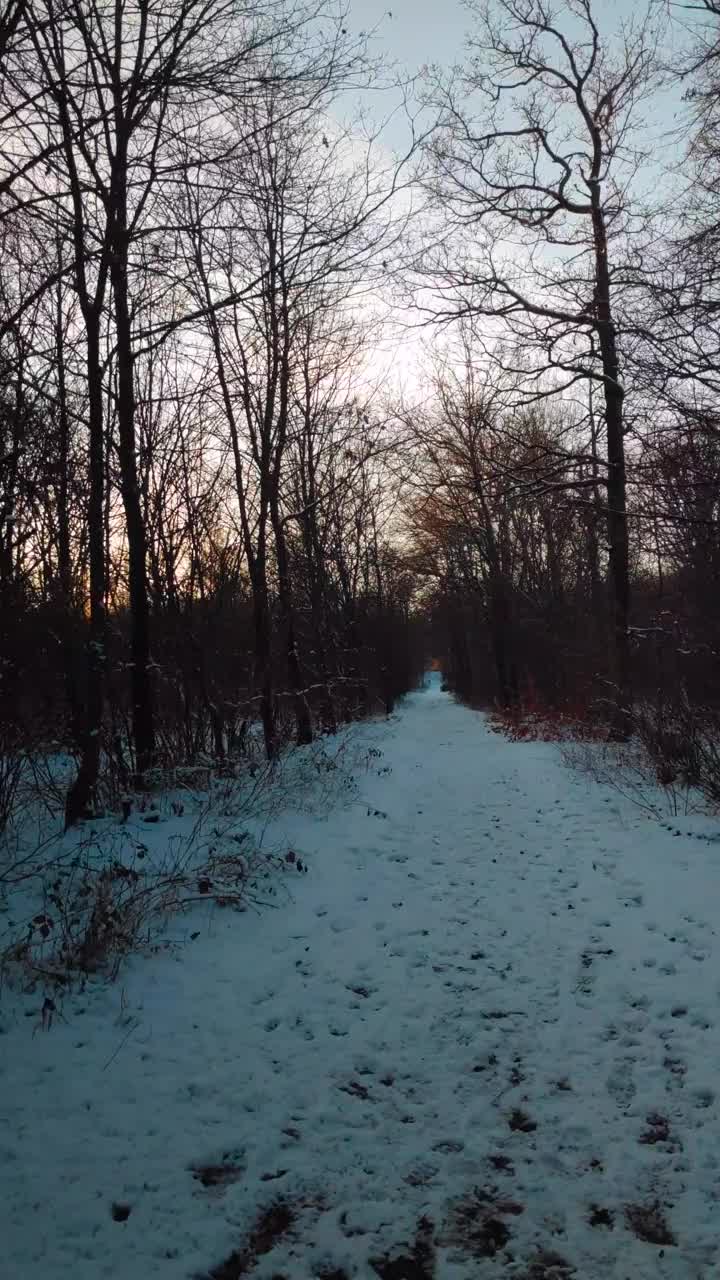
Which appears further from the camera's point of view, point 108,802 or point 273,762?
point 273,762

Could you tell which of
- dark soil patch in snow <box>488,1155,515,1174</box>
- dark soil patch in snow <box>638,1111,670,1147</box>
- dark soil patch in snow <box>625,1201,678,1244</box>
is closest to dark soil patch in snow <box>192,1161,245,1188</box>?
dark soil patch in snow <box>488,1155,515,1174</box>

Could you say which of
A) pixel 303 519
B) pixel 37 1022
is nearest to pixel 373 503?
pixel 303 519

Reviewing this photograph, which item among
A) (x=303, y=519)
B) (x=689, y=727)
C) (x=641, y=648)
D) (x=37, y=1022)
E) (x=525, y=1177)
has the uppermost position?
(x=303, y=519)

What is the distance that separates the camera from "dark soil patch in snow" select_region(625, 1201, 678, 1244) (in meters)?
2.65

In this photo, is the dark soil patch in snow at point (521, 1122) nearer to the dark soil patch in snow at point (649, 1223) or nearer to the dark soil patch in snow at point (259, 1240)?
the dark soil patch in snow at point (649, 1223)

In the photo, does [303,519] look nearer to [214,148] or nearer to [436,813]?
[436,813]

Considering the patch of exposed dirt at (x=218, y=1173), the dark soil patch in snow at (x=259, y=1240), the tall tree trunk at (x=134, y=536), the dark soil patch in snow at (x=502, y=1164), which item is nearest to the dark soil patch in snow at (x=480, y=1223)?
the dark soil patch in snow at (x=502, y=1164)

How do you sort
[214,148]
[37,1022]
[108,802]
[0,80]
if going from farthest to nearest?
[108,802], [214,148], [0,80], [37,1022]

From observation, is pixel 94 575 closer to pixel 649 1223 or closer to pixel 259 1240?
pixel 259 1240

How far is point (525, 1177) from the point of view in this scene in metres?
3.01

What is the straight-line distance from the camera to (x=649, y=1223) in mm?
2725

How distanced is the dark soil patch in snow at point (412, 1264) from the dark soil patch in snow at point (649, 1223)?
761 millimetres

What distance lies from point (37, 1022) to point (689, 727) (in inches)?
296

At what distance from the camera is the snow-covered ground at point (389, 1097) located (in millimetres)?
2678
